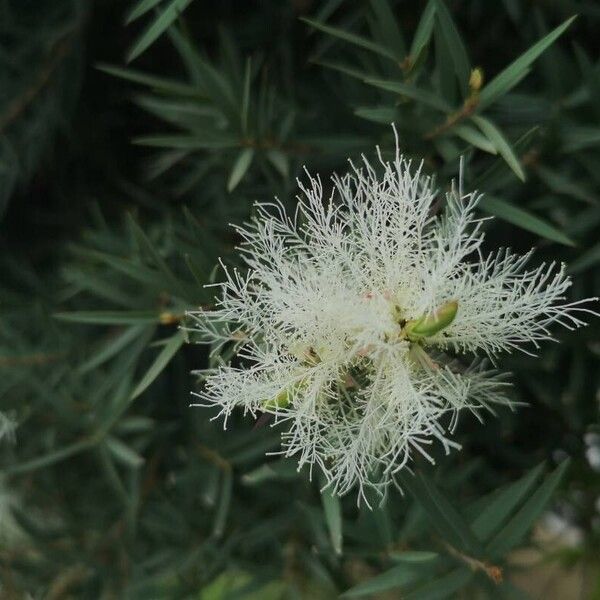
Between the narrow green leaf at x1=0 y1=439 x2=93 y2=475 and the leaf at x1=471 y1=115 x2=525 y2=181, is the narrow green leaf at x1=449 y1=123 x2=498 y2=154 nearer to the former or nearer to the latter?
the leaf at x1=471 y1=115 x2=525 y2=181

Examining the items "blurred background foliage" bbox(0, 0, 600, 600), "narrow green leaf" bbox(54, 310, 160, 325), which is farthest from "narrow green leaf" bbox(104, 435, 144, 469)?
"narrow green leaf" bbox(54, 310, 160, 325)

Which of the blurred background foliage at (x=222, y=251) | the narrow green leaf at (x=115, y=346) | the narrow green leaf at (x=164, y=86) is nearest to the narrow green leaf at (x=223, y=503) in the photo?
A: the blurred background foliage at (x=222, y=251)

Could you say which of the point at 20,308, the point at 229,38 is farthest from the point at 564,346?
the point at 20,308

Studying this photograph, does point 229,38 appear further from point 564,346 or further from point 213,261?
point 564,346

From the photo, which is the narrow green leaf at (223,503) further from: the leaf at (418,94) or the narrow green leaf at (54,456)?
the leaf at (418,94)

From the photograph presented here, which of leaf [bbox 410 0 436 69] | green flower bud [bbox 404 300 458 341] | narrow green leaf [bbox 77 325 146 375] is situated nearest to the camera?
green flower bud [bbox 404 300 458 341]

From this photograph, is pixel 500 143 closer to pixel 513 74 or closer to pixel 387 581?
pixel 513 74

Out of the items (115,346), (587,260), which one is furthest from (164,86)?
(587,260)
